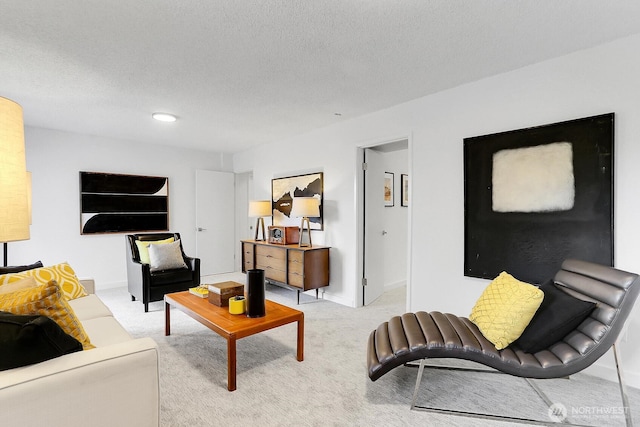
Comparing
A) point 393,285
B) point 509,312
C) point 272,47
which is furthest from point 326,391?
point 393,285

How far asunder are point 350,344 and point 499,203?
1.74 m

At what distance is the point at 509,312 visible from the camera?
1.91m

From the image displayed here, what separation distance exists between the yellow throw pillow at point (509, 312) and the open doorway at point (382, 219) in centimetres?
156

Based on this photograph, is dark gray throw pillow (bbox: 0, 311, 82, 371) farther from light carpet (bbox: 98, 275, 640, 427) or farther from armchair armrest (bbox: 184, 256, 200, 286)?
armchair armrest (bbox: 184, 256, 200, 286)

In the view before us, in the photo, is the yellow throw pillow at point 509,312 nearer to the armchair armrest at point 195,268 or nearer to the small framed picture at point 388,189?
the small framed picture at point 388,189

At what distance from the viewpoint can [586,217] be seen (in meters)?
2.32

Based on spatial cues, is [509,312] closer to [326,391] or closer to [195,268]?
[326,391]

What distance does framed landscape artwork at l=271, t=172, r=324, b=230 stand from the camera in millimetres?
4461

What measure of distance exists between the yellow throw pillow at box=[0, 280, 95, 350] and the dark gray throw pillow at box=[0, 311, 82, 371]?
0.21 m

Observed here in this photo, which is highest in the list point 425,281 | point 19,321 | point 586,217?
point 586,217

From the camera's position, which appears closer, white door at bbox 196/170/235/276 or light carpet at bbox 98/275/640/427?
light carpet at bbox 98/275/640/427

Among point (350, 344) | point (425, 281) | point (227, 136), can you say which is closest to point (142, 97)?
point (227, 136)

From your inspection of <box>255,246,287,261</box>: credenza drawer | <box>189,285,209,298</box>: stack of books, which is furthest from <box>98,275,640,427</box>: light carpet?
<box>255,246,287,261</box>: credenza drawer

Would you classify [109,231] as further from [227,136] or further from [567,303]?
[567,303]
